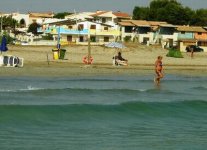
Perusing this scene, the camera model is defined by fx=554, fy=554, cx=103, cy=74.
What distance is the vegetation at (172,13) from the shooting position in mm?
82750

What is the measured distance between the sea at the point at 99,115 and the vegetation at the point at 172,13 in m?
56.9

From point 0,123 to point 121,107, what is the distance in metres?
5.27

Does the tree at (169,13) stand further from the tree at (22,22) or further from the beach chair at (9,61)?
the beach chair at (9,61)

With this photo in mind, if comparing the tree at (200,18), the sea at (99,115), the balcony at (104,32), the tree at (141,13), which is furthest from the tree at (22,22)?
the sea at (99,115)

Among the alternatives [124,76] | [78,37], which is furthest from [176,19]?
[124,76]

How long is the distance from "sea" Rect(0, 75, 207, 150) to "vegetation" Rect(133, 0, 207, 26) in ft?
187

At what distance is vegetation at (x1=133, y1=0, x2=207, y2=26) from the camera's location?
82.8 metres

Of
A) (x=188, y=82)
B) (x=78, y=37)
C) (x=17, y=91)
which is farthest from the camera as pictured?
(x=78, y=37)

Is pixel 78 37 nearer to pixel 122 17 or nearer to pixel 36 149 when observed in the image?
pixel 122 17

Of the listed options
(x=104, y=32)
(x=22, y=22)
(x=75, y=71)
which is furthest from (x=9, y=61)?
(x=22, y=22)

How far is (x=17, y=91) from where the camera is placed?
801 inches

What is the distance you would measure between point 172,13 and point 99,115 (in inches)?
2683

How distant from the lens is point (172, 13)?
8288 centimetres

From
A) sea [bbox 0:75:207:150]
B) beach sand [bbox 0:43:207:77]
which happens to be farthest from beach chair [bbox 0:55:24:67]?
sea [bbox 0:75:207:150]
